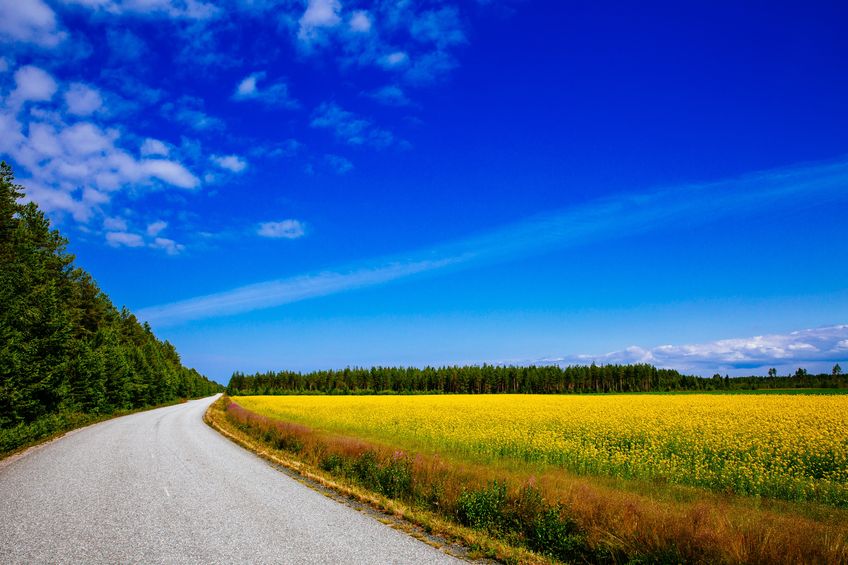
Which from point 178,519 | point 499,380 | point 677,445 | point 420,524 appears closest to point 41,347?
point 178,519

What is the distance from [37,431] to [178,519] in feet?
62.5

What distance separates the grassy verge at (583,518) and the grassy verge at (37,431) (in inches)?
616

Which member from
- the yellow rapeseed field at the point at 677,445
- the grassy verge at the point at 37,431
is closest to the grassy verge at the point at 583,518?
the yellow rapeseed field at the point at 677,445

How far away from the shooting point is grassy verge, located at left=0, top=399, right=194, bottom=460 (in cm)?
1880

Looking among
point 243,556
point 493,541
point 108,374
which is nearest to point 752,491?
point 493,541

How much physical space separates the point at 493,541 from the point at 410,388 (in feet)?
424

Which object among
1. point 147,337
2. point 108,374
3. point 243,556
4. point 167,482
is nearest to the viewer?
point 243,556

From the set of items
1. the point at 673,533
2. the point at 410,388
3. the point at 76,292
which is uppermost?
the point at 76,292

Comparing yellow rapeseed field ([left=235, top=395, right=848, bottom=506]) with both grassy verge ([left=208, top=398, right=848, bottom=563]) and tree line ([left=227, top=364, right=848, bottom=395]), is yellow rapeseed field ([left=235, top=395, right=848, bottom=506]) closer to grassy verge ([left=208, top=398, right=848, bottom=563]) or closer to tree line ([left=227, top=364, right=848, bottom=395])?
grassy verge ([left=208, top=398, right=848, bottom=563])

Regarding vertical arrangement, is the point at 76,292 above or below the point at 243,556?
above

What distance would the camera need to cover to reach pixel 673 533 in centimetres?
668

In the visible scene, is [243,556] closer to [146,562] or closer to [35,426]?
[146,562]

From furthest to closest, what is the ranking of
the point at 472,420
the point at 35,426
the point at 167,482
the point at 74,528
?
the point at 472,420, the point at 35,426, the point at 167,482, the point at 74,528

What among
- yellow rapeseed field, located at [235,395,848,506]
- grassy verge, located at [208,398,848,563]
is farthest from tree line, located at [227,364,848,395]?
grassy verge, located at [208,398,848,563]
